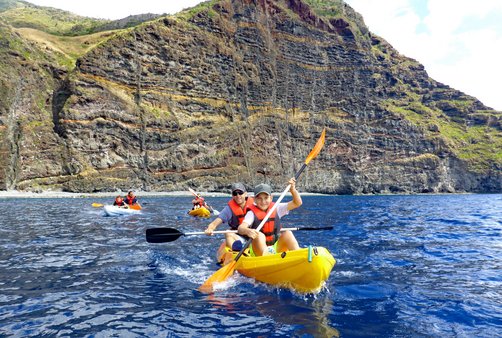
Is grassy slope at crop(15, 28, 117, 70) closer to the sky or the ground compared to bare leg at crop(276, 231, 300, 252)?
closer to the sky

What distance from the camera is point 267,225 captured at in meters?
7.81

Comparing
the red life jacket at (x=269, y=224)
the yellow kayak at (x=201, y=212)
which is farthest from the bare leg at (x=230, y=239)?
the yellow kayak at (x=201, y=212)

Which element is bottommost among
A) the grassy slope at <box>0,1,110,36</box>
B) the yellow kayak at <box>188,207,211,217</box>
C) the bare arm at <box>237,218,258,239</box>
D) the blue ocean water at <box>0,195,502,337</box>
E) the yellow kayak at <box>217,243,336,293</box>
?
the yellow kayak at <box>188,207,211,217</box>

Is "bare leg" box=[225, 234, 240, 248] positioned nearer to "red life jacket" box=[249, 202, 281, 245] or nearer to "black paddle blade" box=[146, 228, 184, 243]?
"red life jacket" box=[249, 202, 281, 245]

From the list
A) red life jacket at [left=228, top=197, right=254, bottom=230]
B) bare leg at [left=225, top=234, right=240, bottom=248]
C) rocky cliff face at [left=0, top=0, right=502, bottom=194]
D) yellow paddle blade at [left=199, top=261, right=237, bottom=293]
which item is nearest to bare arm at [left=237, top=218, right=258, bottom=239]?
yellow paddle blade at [left=199, top=261, right=237, bottom=293]

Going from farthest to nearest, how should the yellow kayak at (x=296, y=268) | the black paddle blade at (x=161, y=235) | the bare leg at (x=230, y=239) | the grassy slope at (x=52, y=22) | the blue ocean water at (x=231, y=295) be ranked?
the grassy slope at (x=52, y=22) → the black paddle blade at (x=161, y=235) → the bare leg at (x=230, y=239) → the yellow kayak at (x=296, y=268) → the blue ocean water at (x=231, y=295)

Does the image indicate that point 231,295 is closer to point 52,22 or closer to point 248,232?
point 248,232

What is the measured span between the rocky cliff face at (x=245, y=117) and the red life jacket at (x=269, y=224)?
51.0 meters

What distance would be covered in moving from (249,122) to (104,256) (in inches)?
2502

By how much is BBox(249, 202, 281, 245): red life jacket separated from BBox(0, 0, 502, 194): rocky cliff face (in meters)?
51.0

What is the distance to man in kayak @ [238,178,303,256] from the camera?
296 inches

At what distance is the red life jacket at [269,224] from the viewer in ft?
25.2

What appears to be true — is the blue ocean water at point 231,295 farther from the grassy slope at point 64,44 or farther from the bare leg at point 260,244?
the grassy slope at point 64,44

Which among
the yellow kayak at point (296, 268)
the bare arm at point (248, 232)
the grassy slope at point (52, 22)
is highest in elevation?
the grassy slope at point (52, 22)
